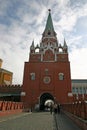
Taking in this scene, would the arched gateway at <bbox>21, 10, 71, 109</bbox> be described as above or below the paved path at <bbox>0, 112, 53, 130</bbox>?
above

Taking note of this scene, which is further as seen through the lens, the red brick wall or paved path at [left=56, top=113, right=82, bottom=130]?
the red brick wall

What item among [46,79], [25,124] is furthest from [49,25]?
[25,124]

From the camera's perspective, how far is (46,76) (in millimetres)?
26875

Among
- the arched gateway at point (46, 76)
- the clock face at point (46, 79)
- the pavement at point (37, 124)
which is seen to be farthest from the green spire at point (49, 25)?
the pavement at point (37, 124)

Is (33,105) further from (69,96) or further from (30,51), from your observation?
(30,51)

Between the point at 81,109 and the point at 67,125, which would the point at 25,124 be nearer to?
the point at 67,125

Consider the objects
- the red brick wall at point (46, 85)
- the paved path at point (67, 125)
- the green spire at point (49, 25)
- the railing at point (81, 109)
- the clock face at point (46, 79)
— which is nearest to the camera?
the railing at point (81, 109)

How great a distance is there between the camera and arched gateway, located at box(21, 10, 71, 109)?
25.5 meters

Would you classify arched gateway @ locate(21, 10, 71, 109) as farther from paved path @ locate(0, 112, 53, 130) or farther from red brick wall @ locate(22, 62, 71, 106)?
paved path @ locate(0, 112, 53, 130)

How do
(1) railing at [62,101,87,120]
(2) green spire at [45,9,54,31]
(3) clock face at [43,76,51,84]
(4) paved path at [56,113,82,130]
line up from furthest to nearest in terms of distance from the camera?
(2) green spire at [45,9,54,31]
(3) clock face at [43,76,51,84]
(4) paved path at [56,113,82,130]
(1) railing at [62,101,87,120]

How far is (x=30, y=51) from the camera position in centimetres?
2972

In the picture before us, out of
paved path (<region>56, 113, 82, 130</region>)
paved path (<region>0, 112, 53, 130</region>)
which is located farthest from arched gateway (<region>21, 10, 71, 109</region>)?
paved path (<region>56, 113, 82, 130</region>)

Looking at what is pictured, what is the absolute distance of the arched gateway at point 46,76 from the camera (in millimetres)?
25531

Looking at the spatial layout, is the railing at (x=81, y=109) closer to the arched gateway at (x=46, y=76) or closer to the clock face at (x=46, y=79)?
the arched gateway at (x=46, y=76)
